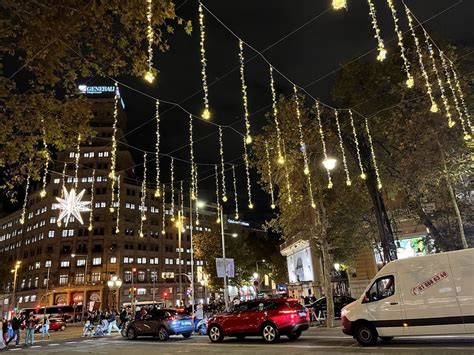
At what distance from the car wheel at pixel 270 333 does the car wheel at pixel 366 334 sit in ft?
11.2

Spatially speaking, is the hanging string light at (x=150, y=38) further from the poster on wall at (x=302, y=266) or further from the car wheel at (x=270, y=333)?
the poster on wall at (x=302, y=266)

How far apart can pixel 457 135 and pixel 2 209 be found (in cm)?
11222

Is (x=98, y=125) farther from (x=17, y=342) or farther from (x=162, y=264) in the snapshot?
(x=17, y=342)

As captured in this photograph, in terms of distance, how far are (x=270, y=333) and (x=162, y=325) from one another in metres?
7.36

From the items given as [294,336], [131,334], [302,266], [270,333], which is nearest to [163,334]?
[131,334]

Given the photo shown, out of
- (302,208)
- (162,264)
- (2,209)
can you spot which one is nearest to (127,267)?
(162,264)

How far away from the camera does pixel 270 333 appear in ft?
49.2

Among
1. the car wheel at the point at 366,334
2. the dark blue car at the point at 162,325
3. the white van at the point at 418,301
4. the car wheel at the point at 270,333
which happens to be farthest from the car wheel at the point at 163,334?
the car wheel at the point at 366,334

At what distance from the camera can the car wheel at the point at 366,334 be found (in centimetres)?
1213

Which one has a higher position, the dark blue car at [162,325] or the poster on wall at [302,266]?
the poster on wall at [302,266]

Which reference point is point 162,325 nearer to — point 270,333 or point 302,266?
point 270,333

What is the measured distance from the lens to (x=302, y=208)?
68.5 feet

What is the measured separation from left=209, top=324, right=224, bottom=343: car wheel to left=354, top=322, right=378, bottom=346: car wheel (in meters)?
6.52

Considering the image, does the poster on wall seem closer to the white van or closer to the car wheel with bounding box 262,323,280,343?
the car wheel with bounding box 262,323,280,343
